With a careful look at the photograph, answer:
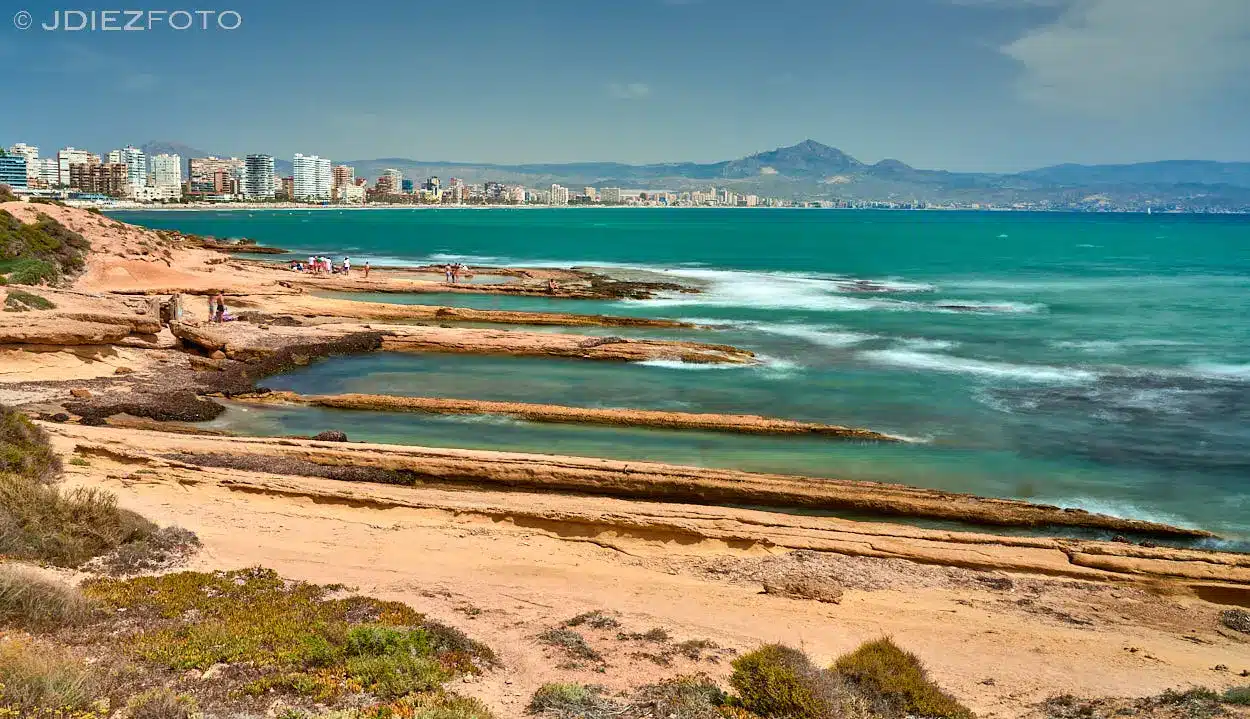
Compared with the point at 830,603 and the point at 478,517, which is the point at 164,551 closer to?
the point at 478,517

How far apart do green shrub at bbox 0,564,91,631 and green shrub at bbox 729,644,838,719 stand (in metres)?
6.04

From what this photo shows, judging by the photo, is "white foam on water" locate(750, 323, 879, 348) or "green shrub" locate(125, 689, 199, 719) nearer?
"green shrub" locate(125, 689, 199, 719)

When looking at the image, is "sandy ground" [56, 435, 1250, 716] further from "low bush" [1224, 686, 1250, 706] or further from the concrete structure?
the concrete structure

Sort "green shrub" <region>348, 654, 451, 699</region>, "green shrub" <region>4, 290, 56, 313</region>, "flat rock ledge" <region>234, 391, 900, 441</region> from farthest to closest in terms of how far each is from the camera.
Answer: "green shrub" <region>4, 290, 56, 313</region>, "flat rock ledge" <region>234, 391, 900, 441</region>, "green shrub" <region>348, 654, 451, 699</region>

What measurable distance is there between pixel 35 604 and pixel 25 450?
6.21 m

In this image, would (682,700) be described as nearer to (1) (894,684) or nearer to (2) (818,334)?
(1) (894,684)

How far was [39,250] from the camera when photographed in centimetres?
3631

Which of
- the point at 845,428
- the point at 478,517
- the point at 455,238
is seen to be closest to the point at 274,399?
the point at 478,517

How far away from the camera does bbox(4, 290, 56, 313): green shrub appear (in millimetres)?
22062

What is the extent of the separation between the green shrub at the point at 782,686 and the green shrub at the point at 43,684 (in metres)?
5.02

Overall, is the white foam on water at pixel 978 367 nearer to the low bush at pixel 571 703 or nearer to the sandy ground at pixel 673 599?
the sandy ground at pixel 673 599

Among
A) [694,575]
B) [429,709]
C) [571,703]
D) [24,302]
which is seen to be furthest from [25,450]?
[24,302]

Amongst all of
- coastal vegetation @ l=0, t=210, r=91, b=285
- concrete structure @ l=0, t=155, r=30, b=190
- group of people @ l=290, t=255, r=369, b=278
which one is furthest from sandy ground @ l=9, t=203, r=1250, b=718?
concrete structure @ l=0, t=155, r=30, b=190

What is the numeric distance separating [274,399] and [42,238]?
951 inches
